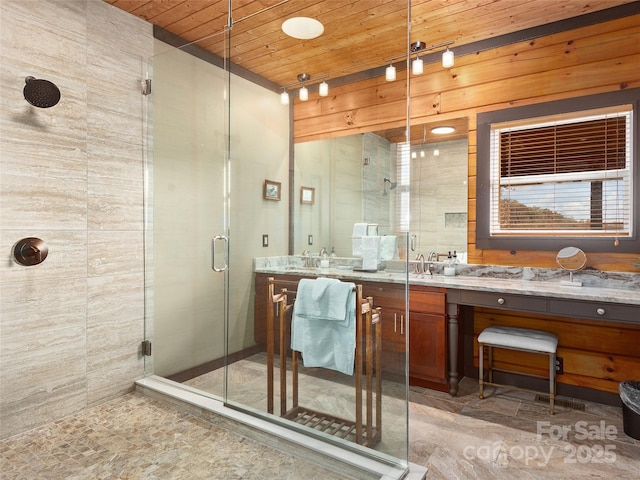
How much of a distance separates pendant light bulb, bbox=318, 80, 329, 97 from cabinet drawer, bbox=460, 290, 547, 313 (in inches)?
62.7

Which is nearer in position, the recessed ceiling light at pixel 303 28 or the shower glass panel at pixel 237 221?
the shower glass panel at pixel 237 221

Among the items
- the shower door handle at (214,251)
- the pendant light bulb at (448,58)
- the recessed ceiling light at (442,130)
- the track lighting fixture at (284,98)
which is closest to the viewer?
the track lighting fixture at (284,98)

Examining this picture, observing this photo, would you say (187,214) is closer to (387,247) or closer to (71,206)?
(71,206)

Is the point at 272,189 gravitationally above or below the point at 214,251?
above

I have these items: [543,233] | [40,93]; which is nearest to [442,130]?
[543,233]

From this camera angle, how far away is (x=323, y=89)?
6.33ft

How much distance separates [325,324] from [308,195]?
639 millimetres

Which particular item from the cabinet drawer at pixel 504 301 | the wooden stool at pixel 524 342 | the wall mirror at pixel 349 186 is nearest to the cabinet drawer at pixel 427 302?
the cabinet drawer at pixel 504 301

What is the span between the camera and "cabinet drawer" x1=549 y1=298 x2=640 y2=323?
7.02 ft

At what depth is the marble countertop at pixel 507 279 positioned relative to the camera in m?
1.85

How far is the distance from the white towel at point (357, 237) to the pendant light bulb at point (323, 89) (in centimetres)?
68

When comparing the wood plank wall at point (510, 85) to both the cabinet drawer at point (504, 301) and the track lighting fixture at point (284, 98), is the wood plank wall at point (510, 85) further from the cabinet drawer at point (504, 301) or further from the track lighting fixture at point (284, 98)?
the cabinet drawer at point (504, 301)

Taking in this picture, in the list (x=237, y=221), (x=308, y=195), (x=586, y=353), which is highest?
(x=308, y=195)

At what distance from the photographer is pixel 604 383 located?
2.61 m
